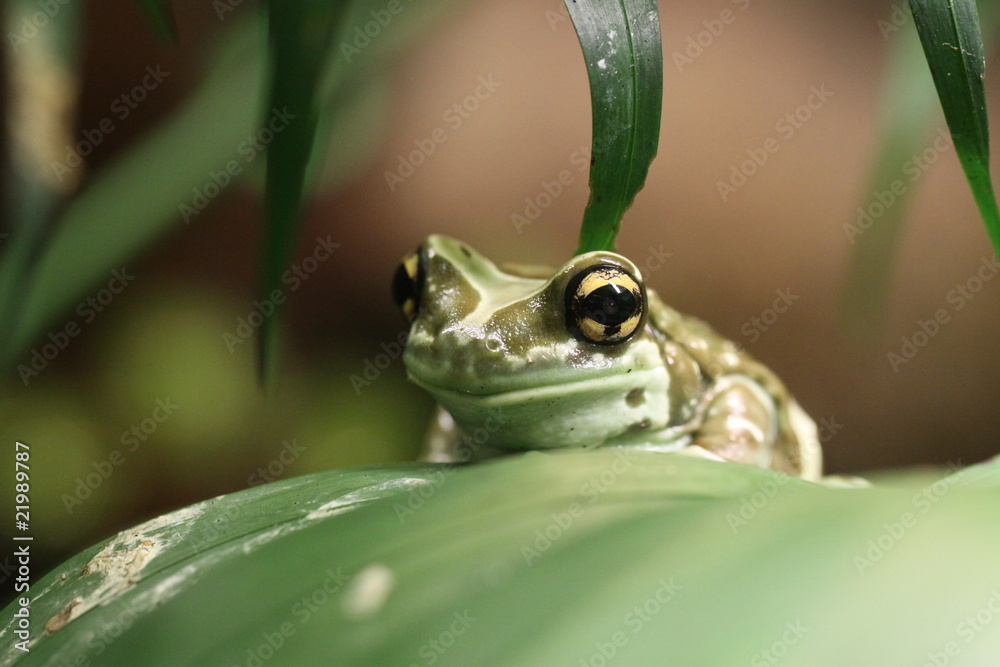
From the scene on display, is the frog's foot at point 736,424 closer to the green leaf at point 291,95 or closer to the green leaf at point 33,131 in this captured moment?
the green leaf at point 291,95

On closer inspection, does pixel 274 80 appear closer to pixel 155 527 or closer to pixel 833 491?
pixel 155 527

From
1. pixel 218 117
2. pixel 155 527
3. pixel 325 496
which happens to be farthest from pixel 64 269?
A: pixel 325 496

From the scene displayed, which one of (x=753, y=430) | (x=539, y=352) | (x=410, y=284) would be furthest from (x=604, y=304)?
(x=753, y=430)

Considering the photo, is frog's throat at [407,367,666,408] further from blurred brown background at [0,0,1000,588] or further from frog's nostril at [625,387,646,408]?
blurred brown background at [0,0,1000,588]

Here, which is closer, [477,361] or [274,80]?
[274,80]

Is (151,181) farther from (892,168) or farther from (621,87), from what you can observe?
(892,168)

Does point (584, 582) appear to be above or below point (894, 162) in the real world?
above
